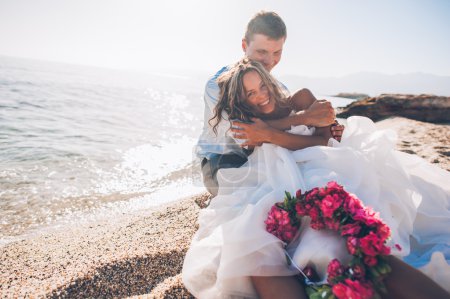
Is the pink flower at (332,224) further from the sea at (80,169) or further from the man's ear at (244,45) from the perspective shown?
the man's ear at (244,45)

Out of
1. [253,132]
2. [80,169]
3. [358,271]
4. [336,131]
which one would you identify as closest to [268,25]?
[336,131]

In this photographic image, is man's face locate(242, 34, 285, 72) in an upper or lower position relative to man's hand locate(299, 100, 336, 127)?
upper

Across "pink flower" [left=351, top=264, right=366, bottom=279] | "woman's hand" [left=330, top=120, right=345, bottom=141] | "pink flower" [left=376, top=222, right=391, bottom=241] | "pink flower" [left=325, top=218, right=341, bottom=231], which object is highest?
"woman's hand" [left=330, top=120, right=345, bottom=141]

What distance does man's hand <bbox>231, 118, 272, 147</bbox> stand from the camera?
9.05 feet

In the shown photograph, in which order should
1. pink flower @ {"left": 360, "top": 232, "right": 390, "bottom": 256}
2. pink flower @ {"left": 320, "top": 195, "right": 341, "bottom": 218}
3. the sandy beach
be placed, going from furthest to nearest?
the sandy beach → pink flower @ {"left": 320, "top": 195, "right": 341, "bottom": 218} → pink flower @ {"left": 360, "top": 232, "right": 390, "bottom": 256}

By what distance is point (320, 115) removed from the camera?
295 cm

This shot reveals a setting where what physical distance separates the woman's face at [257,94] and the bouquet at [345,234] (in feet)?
4.62

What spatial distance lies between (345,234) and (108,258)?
2.49 metres

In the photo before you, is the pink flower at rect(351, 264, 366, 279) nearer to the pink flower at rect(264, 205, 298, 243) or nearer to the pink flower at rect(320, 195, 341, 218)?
the pink flower at rect(320, 195, 341, 218)

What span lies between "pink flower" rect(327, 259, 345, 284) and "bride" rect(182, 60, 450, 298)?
137 millimetres

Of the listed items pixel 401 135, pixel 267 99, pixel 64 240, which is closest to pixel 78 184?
pixel 64 240

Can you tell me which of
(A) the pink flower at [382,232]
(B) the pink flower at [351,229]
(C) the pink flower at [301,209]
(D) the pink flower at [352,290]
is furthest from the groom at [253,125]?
(D) the pink flower at [352,290]

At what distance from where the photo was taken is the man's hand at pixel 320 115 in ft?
9.68

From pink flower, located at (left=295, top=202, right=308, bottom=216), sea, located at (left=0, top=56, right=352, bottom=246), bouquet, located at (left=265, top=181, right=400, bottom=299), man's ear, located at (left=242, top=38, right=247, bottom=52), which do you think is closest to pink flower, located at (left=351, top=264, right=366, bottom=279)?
bouquet, located at (left=265, top=181, right=400, bottom=299)
